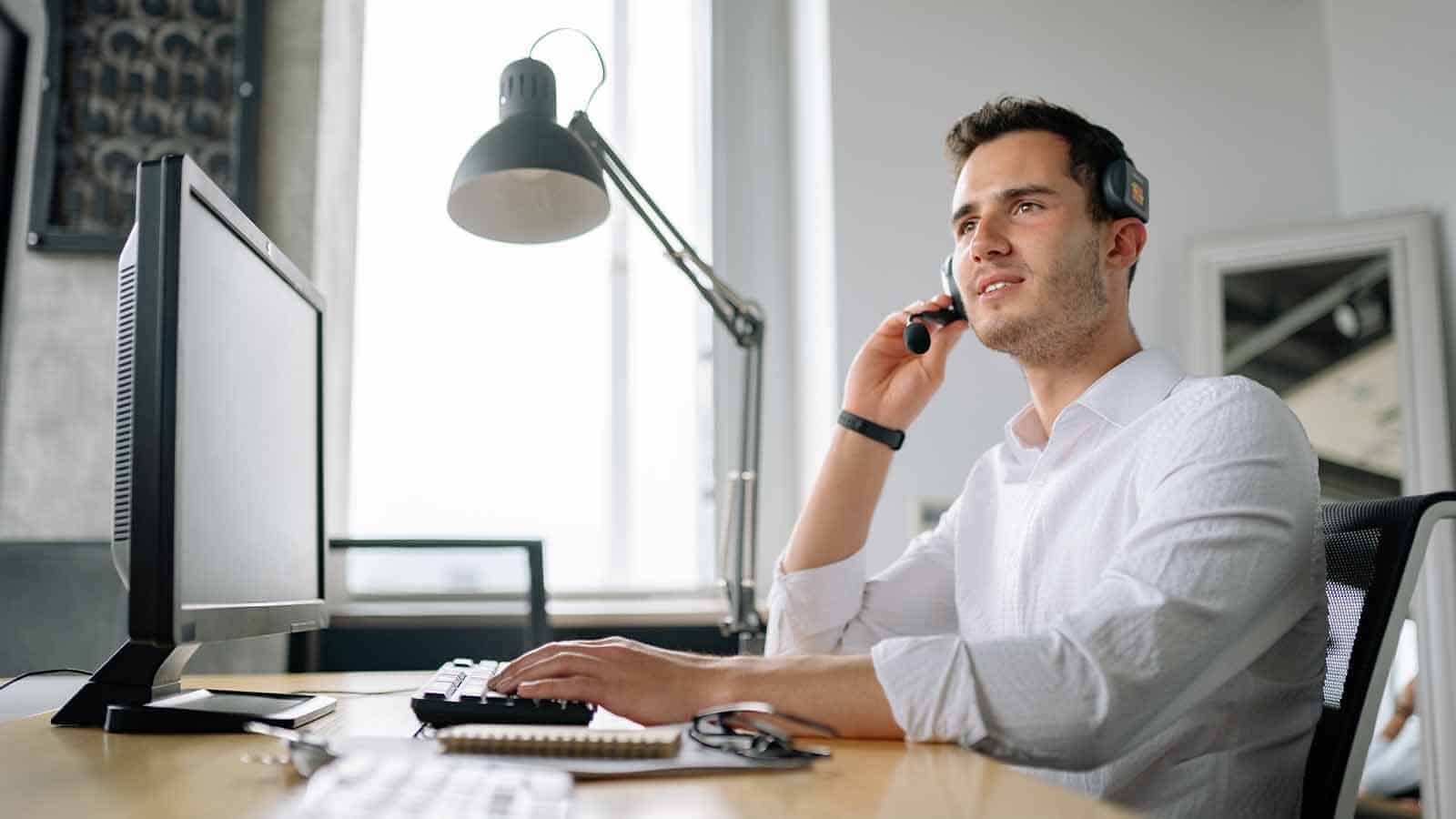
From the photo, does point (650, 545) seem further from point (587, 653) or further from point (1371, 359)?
point (587, 653)

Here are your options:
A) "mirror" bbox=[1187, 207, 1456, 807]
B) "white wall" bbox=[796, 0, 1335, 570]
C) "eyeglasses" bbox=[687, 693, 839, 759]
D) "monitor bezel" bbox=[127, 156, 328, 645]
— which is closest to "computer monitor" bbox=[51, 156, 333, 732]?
"monitor bezel" bbox=[127, 156, 328, 645]

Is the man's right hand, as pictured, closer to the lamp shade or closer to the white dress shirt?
the white dress shirt

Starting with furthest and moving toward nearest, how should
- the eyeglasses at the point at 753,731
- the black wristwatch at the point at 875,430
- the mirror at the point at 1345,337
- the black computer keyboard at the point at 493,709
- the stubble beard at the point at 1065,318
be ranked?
the mirror at the point at 1345,337
the black wristwatch at the point at 875,430
the stubble beard at the point at 1065,318
the black computer keyboard at the point at 493,709
the eyeglasses at the point at 753,731

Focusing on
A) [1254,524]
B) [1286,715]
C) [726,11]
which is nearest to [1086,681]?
[1254,524]

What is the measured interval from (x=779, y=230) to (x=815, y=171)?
0.87 ft

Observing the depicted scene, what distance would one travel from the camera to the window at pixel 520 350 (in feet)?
8.82

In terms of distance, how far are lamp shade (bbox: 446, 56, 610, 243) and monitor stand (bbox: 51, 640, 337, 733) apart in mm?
772

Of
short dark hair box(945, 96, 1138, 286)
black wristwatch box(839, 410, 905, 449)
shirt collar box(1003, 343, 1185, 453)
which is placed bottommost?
black wristwatch box(839, 410, 905, 449)

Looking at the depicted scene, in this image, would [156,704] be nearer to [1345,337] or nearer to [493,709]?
[493,709]

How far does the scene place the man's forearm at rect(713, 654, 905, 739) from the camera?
794 mm

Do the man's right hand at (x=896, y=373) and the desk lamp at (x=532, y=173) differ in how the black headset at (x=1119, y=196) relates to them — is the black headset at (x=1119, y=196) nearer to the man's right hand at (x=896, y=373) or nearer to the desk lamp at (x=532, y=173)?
the man's right hand at (x=896, y=373)

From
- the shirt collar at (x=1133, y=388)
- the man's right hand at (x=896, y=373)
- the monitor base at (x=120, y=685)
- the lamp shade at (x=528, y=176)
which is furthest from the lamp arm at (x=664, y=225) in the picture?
the monitor base at (x=120, y=685)

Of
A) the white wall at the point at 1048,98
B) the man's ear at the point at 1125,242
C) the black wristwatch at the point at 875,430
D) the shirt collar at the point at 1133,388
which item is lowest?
the black wristwatch at the point at 875,430

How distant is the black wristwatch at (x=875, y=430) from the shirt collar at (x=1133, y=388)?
27cm
